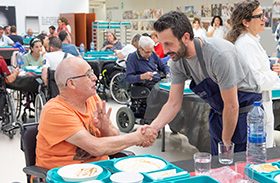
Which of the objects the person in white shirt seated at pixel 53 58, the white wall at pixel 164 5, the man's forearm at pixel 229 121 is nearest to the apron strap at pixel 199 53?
the man's forearm at pixel 229 121

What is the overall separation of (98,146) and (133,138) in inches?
9.2

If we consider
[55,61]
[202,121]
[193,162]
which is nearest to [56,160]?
[193,162]

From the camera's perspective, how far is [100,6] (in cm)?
2081

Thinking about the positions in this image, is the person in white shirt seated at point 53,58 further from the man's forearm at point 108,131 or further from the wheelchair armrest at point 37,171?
the wheelchair armrest at point 37,171

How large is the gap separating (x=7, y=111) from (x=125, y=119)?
1.70 metres

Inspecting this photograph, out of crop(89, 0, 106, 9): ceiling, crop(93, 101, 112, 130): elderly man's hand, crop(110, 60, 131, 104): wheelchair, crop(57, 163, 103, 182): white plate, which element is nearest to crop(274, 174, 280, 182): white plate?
crop(57, 163, 103, 182): white plate

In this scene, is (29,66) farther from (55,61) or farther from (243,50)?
(243,50)

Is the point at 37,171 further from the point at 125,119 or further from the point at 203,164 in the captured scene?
A: the point at 125,119

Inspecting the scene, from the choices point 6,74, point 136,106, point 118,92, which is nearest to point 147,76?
point 136,106

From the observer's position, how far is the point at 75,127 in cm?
221

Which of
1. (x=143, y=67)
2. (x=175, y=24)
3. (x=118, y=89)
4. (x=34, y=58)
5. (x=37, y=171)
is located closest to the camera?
(x=175, y=24)

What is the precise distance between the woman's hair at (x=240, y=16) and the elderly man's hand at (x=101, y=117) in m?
1.02

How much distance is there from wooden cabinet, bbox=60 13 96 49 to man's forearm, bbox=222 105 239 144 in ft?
39.9

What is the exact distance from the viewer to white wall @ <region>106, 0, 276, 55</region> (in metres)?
10.5
